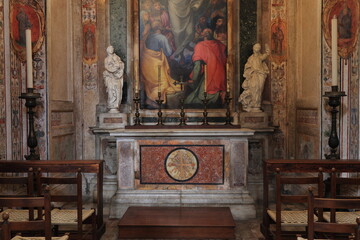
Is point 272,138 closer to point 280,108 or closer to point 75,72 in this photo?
point 280,108

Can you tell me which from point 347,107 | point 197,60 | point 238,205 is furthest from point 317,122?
point 197,60

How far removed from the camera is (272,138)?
24.5ft

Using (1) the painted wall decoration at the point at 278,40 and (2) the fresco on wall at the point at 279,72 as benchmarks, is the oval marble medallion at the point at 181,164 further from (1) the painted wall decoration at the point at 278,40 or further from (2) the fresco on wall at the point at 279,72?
(1) the painted wall decoration at the point at 278,40

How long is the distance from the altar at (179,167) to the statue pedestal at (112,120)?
104 centimetres

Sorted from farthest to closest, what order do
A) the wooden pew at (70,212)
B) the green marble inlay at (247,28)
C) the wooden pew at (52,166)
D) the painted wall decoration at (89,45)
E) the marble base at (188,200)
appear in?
the painted wall decoration at (89,45) < the green marble inlay at (247,28) < the marble base at (188,200) < the wooden pew at (52,166) < the wooden pew at (70,212)

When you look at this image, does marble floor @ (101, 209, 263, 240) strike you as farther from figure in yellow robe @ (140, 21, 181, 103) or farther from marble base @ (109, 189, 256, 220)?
figure in yellow robe @ (140, 21, 181, 103)

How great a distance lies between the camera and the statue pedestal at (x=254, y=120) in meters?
7.06

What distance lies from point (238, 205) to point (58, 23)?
4.49 metres

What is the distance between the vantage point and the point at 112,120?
707 cm

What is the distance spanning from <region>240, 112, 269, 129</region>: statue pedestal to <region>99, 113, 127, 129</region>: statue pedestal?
7.50ft

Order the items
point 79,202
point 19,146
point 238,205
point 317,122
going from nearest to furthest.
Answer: point 79,202
point 19,146
point 238,205
point 317,122

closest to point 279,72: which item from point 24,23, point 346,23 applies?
point 346,23

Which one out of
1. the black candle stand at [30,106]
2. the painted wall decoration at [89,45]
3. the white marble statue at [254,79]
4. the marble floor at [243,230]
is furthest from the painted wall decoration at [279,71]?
the black candle stand at [30,106]

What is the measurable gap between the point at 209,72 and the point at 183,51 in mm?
671
